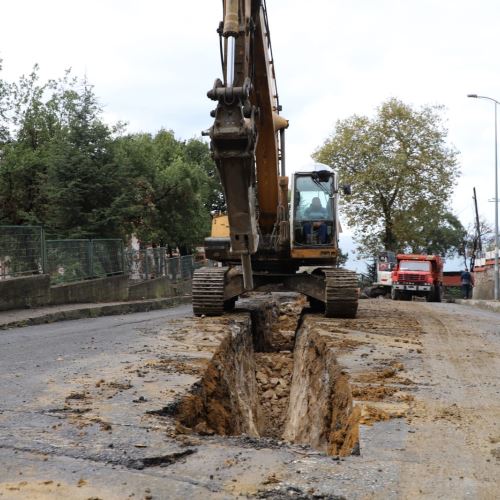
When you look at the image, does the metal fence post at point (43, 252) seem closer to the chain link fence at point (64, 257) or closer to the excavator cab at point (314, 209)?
the chain link fence at point (64, 257)

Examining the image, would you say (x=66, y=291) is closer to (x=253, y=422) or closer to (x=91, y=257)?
(x=91, y=257)

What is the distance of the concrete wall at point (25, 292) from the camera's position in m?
15.2

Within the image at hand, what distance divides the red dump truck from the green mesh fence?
1861cm

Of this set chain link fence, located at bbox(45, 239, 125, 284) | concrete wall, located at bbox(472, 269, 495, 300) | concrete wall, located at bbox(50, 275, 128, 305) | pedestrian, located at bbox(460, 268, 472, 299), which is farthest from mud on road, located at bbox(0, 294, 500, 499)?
concrete wall, located at bbox(472, 269, 495, 300)

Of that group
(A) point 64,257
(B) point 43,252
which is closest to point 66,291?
(A) point 64,257

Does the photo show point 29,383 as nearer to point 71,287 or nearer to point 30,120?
point 71,287

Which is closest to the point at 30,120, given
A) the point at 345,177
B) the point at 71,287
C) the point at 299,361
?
the point at 71,287

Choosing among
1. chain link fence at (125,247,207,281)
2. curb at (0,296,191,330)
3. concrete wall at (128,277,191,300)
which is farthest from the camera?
chain link fence at (125,247,207,281)

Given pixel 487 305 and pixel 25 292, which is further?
pixel 487 305

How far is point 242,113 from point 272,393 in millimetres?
5620

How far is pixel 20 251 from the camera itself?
1616cm

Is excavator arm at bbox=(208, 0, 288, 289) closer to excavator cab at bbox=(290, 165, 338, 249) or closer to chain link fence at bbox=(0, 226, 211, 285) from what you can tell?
excavator cab at bbox=(290, 165, 338, 249)

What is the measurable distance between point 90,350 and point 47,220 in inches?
543

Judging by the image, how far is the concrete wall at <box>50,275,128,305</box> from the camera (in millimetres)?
17453
